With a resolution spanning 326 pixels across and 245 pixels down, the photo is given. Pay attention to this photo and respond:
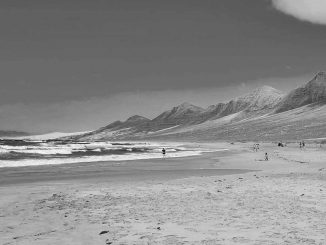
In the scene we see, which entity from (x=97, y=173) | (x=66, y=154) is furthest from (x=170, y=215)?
(x=66, y=154)

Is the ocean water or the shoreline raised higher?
the ocean water

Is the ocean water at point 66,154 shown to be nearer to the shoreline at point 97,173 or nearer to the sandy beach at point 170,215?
the shoreline at point 97,173

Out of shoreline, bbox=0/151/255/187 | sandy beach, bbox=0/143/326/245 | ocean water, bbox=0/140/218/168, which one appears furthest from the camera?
ocean water, bbox=0/140/218/168

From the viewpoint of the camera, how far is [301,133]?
551ft

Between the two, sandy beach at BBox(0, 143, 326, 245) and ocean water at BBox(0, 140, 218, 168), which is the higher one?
ocean water at BBox(0, 140, 218, 168)

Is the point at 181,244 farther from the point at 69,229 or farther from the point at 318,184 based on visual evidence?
the point at 318,184

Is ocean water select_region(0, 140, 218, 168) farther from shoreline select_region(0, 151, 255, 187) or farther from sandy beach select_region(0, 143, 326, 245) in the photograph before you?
sandy beach select_region(0, 143, 326, 245)

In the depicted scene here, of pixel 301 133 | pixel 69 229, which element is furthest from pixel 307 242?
pixel 301 133

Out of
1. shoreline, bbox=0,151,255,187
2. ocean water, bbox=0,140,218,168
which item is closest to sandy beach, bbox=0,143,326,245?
shoreline, bbox=0,151,255,187

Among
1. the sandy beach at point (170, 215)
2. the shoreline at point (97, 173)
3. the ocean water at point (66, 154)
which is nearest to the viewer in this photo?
the sandy beach at point (170, 215)

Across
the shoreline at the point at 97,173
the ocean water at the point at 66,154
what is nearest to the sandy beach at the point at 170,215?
the shoreline at the point at 97,173

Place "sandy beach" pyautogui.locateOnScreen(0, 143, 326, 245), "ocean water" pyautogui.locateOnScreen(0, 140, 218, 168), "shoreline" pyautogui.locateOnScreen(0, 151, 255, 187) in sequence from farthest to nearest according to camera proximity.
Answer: "ocean water" pyautogui.locateOnScreen(0, 140, 218, 168)
"shoreline" pyautogui.locateOnScreen(0, 151, 255, 187)
"sandy beach" pyautogui.locateOnScreen(0, 143, 326, 245)

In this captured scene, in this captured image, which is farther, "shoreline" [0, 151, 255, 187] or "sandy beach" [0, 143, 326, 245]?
"shoreline" [0, 151, 255, 187]

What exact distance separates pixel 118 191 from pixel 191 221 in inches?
293
